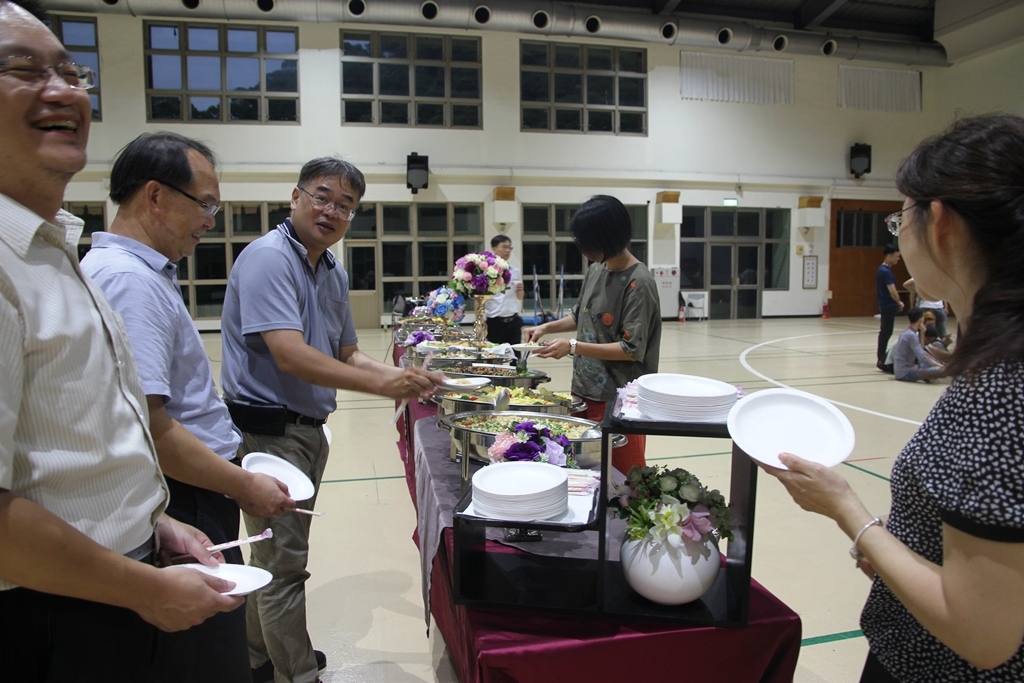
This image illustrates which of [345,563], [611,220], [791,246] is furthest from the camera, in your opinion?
[791,246]

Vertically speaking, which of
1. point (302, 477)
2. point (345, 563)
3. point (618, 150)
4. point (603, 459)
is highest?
point (618, 150)

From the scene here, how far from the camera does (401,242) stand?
1454cm

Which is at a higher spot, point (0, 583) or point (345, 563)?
point (0, 583)

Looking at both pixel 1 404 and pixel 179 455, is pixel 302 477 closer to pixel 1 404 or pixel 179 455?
pixel 179 455

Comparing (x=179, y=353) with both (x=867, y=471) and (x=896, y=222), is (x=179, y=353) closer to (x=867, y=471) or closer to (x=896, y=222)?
(x=896, y=222)

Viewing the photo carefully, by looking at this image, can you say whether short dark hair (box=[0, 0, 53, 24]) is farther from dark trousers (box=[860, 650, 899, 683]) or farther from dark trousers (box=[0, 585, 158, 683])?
dark trousers (box=[860, 650, 899, 683])

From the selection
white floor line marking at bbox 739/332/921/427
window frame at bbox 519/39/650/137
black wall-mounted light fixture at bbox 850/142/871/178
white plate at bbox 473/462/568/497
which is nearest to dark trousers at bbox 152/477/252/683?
white plate at bbox 473/462/568/497

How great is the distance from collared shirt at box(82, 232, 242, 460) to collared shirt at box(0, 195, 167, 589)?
345 mm

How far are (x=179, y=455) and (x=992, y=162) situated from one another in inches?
59.9

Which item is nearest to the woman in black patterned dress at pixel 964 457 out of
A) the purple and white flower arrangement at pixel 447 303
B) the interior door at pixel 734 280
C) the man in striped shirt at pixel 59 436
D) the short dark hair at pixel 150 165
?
the man in striped shirt at pixel 59 436

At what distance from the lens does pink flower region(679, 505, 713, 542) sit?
1282mm

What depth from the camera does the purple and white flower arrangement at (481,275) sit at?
14.8ft

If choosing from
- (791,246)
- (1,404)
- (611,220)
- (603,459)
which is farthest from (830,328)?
(1,404)

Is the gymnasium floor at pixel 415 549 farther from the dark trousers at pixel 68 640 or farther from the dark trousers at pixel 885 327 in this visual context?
the dark trousers at pixel 68 640
